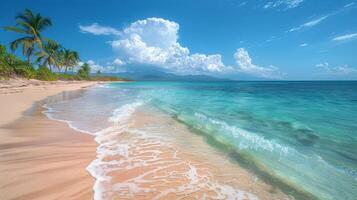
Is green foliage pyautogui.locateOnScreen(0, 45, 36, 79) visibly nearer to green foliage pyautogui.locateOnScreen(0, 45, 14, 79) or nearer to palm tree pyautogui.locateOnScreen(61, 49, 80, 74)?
green foliage pyautogui.locateOnScreen(0, 45, 14, 79)

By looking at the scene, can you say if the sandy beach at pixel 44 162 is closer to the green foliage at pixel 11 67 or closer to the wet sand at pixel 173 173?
the wet sand at pixel 173 173

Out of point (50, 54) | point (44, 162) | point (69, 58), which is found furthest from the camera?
point (69, 58)

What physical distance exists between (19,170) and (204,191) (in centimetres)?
375

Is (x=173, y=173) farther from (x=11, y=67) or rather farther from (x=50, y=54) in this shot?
(x=50, y=54)

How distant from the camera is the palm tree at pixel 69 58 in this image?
71344 millimetres

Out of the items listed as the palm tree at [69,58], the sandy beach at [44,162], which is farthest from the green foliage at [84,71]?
the sandy beach at [44,162]

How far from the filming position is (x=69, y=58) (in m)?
73.6

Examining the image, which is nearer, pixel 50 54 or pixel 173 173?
pixel 173 173

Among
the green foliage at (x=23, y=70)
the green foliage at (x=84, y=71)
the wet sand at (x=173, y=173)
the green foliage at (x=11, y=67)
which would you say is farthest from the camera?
the green foliage at (x=84, y=71)

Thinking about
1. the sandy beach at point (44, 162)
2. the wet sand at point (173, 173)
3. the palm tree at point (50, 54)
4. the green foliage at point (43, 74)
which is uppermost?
the palm tree at point (50, 54)

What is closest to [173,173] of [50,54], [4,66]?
[4,66]

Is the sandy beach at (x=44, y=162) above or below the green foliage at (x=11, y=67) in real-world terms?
below

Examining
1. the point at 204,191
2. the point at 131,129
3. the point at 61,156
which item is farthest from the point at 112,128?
the point at 204,191

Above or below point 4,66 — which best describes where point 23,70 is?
below
